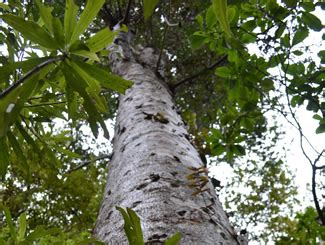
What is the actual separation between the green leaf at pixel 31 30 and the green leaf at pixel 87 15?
0.16 ft

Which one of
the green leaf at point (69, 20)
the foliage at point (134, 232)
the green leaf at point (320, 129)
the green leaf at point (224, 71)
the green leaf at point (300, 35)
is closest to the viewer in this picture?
the foliage at point (134, 232)

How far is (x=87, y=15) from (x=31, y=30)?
122mm

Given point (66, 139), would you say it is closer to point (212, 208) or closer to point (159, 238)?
point (212, 208)

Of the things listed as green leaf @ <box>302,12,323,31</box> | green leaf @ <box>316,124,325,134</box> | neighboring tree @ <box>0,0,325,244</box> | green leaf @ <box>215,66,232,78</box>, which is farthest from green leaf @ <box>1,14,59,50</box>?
green leaf @ <box>316,124,325,134</box>

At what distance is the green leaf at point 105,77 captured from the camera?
83 cm

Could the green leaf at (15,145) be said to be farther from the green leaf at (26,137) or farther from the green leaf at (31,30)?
the green leaf at (31,30)

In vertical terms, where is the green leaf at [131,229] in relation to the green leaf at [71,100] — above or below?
below

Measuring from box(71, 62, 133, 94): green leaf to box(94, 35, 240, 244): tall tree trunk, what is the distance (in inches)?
14.0

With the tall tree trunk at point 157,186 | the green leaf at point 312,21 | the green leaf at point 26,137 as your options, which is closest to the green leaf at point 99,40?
the green leaf at point 26,137

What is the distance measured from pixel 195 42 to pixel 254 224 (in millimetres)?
3769

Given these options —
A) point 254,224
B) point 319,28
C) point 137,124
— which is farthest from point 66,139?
point 254,224

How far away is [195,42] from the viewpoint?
2.10 m

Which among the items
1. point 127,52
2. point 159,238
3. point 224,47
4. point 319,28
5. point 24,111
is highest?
point 127,52

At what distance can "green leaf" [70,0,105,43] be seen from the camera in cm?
78
